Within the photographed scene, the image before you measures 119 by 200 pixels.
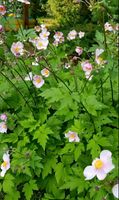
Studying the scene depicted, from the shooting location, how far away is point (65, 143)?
3096mm

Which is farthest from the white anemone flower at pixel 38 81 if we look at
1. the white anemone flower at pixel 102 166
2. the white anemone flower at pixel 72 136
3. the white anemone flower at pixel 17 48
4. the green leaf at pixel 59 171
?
the white anemone flower at pixel 102 166

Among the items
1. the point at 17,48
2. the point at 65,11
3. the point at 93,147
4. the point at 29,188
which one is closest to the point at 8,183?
the point at 29,188

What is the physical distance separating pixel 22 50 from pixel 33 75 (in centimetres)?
31

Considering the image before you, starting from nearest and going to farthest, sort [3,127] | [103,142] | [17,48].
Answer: [103,142] → [17,48] → [3,127]

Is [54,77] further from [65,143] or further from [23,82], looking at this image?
[65,143]

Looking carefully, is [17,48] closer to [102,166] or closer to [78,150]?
[78,150]

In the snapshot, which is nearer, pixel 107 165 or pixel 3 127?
pixel 107 165

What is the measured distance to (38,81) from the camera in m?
3.22

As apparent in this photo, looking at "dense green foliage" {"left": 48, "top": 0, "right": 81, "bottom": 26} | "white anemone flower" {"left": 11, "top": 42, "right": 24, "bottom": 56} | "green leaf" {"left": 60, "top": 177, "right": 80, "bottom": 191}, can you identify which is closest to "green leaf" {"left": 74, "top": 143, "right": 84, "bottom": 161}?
"green leaf" {"left": 60, "top": 177, "right": 80, "bottom": 191}

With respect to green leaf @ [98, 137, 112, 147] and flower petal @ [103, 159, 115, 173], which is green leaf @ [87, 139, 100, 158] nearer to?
green leaf @ [98, 137, 112, 147]

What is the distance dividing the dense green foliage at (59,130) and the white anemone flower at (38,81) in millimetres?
110

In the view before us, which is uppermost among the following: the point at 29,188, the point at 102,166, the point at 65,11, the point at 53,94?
the point at 65,11

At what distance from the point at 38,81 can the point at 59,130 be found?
1.31ft

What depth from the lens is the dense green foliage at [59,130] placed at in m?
2.81
